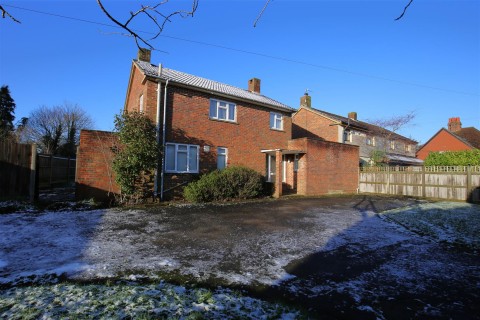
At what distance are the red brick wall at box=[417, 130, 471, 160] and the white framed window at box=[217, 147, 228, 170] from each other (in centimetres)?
3130

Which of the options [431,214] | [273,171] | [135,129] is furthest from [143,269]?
[273,171]

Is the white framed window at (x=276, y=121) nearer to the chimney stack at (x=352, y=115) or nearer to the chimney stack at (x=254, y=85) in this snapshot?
the chimney stack at (x=254, y=85)

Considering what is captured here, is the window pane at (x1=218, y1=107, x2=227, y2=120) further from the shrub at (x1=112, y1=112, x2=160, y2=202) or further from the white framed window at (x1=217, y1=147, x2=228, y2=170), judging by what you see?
the shrub at (x1=112, y1=112, x2=160, y2=202)

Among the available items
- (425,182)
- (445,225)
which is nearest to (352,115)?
(425,182)

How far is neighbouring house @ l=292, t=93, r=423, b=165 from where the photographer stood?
26984 mm

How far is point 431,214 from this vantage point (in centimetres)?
997

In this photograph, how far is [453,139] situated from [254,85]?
28.6 meters

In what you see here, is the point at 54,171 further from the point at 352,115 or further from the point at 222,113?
the point at 352,115

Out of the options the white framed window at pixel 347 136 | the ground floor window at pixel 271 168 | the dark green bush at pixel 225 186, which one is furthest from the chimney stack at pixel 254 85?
the white framed window at pixel 347 136

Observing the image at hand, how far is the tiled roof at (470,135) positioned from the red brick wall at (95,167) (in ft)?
127

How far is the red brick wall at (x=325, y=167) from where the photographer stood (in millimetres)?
17188

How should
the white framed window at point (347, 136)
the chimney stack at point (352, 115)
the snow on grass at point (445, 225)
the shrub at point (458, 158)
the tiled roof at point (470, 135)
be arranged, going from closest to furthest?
the snow on grass at point (445, 225)
the shrub at point (458, 158)
the white framed window at point (347, 136)
the tiled roof at point (470, 135)
the chimney stack at point (352, 115)

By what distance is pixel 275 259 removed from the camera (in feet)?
16.3

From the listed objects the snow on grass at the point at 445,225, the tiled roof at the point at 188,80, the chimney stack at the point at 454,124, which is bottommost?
the snow on grass at the point at 445,225
